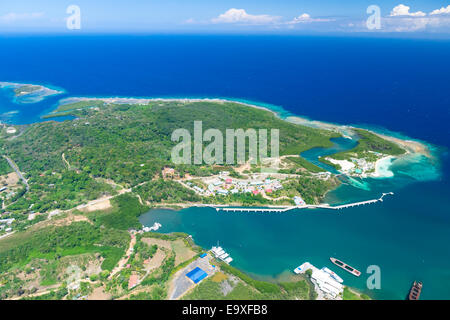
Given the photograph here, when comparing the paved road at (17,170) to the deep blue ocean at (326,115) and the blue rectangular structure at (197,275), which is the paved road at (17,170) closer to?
the deep blue ocean at (326,115)

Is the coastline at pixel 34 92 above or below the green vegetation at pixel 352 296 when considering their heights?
above

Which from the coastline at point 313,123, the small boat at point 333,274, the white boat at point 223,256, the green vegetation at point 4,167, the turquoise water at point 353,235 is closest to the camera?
the small boat at point 333,274

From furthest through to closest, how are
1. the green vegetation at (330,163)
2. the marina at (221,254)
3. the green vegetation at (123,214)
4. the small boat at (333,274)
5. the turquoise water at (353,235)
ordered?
the green vegetation at (330,163) < the green vegetation at (123,214) < the marina at (221,254) < the turquoise water at (353,235) < the small boat at (333,274)

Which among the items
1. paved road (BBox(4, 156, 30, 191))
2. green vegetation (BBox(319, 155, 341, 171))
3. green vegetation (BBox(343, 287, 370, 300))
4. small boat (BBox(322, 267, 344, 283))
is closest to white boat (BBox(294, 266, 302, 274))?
small boat (BBox(322, 267, 344, 283))

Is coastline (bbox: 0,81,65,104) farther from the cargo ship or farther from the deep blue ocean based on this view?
the cargo ship

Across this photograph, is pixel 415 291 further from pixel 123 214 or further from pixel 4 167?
pixel 4 167

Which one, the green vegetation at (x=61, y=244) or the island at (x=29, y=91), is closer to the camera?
the green vegetation at (x=61, y=244)

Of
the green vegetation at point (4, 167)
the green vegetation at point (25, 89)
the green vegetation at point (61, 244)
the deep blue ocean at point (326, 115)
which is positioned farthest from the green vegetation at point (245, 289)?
the green vegetation at point (25, 89)
